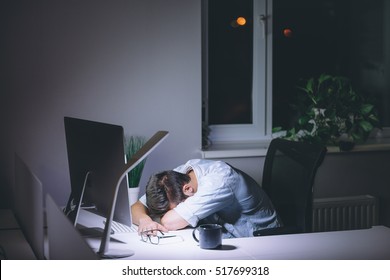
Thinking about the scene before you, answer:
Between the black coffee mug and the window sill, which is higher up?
the window sill

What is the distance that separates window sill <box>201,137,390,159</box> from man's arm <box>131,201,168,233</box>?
90 centimetres

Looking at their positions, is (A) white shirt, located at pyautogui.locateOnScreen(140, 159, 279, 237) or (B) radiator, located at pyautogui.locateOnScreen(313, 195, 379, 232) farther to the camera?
(B) radiator, located at pyautogui.locateOnScreen(313, 195, 379, 232)

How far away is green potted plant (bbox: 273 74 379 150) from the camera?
11.8ft

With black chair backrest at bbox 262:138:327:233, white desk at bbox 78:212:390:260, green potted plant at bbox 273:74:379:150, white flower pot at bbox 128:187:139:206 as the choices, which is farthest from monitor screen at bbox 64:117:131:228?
green potted plant at bbox 273:74:379:150

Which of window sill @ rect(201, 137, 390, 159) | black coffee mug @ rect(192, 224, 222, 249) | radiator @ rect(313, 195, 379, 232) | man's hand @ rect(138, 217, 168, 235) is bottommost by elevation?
radiator @ rect(313, 195, 379, 232)

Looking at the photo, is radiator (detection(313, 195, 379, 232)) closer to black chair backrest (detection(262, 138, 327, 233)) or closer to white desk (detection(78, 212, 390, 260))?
black chair backrest (detection(262, 138, 327, 233))

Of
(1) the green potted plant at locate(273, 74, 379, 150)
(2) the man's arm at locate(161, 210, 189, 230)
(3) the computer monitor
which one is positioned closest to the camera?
(3) the computer monitor

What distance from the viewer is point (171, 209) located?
2527 mm

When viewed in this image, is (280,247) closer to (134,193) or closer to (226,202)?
(226,202)

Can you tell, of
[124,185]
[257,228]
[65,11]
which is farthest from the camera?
[65,11]

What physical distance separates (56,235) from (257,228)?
49.3 inches

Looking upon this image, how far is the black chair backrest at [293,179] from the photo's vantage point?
100 inches
